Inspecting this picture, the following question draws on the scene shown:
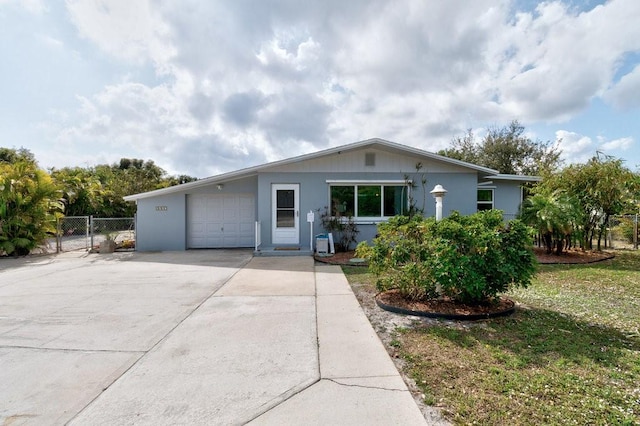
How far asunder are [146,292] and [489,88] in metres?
15.1

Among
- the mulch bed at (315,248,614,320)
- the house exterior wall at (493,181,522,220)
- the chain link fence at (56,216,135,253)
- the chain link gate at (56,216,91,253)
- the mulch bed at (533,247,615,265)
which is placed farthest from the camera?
the house exterior wall at (493,181,522,220)

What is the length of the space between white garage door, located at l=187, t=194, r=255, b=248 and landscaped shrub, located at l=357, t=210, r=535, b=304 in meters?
8.46

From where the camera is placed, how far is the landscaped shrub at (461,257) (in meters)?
4.31

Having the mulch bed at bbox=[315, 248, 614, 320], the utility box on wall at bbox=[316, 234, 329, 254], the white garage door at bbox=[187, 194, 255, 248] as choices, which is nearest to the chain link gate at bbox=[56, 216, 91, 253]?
the white garage door at bbox=[187, 194, 255, 248]

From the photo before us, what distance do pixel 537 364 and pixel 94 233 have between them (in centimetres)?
1708

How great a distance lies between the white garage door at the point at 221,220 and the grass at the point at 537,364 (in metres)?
9.56

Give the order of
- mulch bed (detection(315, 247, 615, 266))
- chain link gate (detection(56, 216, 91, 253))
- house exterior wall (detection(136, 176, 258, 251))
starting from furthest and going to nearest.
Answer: chain link gate (detection(56, 216, 91, 253)), house exterior wall (detection(136, 176, 258, 251)), mulch bed (detection(315, 247, 615, 266))

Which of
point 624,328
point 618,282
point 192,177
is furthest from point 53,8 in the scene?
point 192,177

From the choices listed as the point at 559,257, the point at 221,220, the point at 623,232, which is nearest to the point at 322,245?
the point at 221,220

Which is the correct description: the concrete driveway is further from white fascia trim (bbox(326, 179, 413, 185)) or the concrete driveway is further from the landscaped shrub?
white fascia trim (bbox(326, 179, 413, 185))

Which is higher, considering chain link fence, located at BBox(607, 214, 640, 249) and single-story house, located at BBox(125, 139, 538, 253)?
single-story house, located at BBox(125, 139, 538, 253)

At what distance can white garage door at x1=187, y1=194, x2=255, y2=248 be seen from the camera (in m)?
12.5

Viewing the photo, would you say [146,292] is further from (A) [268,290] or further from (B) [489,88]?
(B) [489,88]

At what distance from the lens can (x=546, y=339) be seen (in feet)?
12.3
